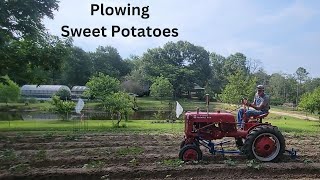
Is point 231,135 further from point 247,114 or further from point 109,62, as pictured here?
point 109,62

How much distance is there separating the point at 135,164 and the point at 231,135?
260 centimetres

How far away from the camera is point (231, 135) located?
941 cm

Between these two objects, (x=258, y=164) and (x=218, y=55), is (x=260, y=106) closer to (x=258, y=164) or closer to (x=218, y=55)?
(x=258, y=164)

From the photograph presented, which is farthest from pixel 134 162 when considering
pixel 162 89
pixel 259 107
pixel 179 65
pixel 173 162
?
pixel 179 65

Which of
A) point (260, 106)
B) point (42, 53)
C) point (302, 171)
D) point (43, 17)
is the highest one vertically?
point (43, 17)

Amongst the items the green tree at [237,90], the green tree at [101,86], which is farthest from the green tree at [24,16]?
the green tree at [237,90]

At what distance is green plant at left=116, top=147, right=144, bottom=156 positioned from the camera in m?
10.0

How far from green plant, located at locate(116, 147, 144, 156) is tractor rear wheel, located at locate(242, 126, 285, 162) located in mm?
2955

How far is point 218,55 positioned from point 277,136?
7767 cm

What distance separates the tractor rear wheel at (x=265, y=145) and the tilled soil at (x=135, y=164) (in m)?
0.25

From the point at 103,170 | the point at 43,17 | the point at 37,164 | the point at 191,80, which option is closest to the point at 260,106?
the point at 103,170

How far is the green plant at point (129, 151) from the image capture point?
32.9 feet

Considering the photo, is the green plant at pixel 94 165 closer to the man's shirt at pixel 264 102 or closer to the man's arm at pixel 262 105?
the man's arm at pixel 262 105

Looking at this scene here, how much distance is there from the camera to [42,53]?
17594 millimetres
